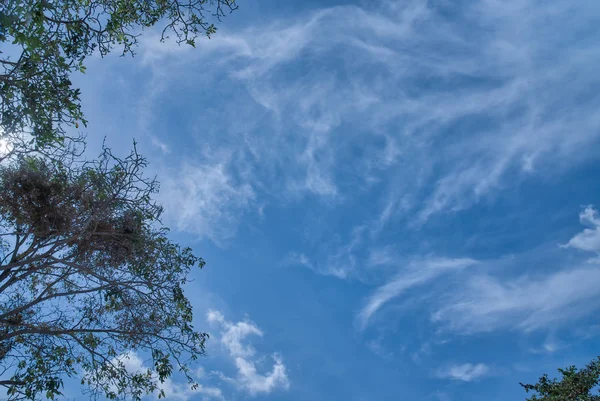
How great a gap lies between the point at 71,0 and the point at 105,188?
5556 mm

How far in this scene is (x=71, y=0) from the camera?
908 cm

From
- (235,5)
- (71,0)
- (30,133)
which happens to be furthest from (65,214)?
(235,5)

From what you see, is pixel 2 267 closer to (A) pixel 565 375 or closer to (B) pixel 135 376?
(B) pixel 135 376

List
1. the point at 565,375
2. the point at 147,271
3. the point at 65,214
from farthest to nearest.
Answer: the point at 565,375 → the point at 147,271 → the point at 65,214

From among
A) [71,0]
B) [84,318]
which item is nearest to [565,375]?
[84,318]

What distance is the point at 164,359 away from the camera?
540 inches

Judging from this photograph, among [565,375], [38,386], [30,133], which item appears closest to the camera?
[30,133]

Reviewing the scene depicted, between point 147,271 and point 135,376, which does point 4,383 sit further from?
point 147,271

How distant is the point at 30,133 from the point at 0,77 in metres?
1.29

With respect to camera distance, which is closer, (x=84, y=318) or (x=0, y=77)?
(x=0, y=77)

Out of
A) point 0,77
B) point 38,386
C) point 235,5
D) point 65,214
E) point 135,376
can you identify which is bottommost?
point 38,386

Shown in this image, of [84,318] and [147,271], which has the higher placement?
[147,271]

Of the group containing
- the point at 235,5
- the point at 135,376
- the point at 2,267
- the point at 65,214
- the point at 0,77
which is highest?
the point at 235,5

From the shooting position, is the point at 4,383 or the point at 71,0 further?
the point at 4,383
